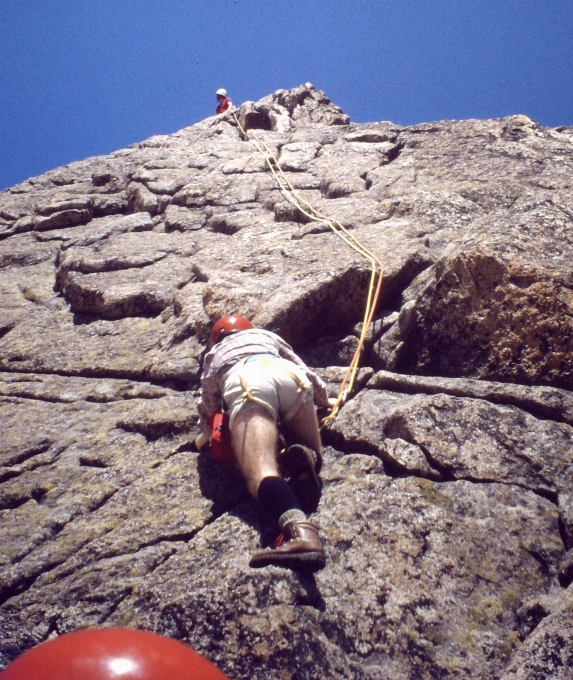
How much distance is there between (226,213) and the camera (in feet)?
34.1

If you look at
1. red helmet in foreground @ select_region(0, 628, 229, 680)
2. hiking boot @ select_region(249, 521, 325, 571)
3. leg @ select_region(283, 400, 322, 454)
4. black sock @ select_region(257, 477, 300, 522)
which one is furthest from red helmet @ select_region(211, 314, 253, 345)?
red helmet in foreground @ select_region(0, 628, 229, 680)

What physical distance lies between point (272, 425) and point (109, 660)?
256cm

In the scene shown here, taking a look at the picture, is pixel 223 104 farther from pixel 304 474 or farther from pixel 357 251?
pixel 304 474

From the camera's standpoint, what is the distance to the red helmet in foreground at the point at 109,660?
1605 millimetres

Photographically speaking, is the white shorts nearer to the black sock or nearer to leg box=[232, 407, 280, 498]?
leg box=[232, 407, 280, 498]

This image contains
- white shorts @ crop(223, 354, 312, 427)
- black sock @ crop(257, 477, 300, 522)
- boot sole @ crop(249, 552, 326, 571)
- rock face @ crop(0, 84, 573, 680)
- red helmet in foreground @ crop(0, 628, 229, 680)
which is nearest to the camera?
red helmet in foreground @ crop(0, 628, 229, 680)

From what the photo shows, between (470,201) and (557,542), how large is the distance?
6.14 m

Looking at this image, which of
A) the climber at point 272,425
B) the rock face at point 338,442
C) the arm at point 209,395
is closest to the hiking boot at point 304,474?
the climber at point 272,425

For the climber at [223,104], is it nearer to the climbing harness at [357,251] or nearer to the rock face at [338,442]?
the climbing harness at [357,251]

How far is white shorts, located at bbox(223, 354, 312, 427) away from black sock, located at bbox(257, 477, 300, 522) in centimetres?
56

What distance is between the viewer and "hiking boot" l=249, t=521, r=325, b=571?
3451 mm

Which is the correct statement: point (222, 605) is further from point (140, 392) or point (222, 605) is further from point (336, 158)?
point (336, 158)

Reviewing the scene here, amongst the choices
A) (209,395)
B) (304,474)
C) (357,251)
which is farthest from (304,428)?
(357,251)

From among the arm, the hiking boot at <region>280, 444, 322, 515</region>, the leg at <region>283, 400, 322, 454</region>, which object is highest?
the arm
